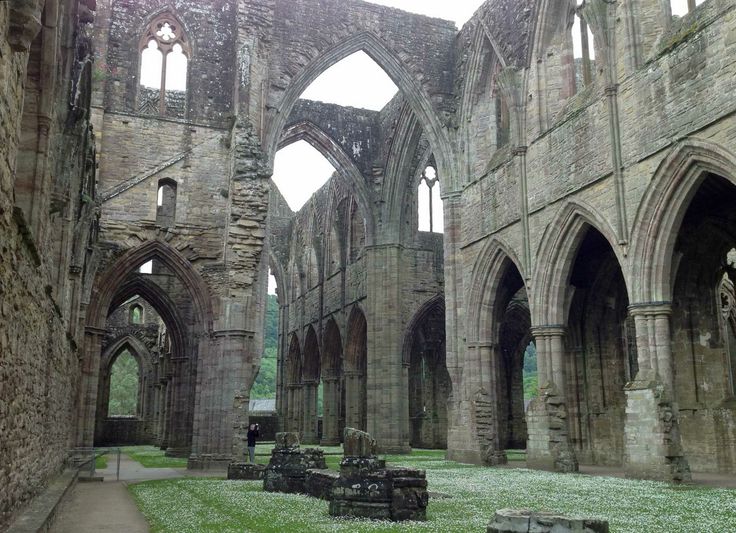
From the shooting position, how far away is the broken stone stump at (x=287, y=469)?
10492mm

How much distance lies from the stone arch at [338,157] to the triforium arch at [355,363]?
14.0ft

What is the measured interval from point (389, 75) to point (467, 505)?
15.3 m

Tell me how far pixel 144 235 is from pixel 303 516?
11.7 m

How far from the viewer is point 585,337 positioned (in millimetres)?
17781

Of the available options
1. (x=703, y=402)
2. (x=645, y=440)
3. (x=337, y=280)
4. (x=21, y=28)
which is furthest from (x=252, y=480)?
(x=337, y=280)

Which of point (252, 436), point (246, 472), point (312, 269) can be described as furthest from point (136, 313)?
point (246, 472)

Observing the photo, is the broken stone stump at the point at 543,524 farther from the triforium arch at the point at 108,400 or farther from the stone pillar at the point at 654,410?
the triforium arch at the point at 108,400

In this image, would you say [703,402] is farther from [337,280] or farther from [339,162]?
[337,280]

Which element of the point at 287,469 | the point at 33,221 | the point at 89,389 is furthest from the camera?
the point at 89,389

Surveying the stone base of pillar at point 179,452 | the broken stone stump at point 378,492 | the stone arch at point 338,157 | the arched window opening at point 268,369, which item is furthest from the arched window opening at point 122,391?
the broken stone stump at point 378,492

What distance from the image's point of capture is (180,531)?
6.42 metres

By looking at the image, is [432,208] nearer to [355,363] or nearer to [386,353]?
[386,353]

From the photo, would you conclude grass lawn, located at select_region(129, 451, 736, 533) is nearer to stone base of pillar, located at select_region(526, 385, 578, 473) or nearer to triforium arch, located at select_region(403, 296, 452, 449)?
stone base of pillar, located at select_region(526, 385, 578, 473)

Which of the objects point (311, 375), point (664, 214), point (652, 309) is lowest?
point (652, 309)
